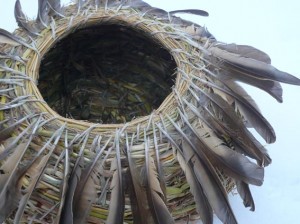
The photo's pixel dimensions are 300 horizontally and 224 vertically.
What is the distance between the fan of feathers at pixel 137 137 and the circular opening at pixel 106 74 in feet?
0.12

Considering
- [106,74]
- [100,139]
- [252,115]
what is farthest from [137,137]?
[106,74]

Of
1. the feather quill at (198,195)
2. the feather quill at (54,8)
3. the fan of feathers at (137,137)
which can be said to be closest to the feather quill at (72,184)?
the fan of feathers at (137,137)

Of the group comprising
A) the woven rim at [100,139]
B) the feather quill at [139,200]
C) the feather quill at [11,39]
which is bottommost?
the feather quill at [139,200]

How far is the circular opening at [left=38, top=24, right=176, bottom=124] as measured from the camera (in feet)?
3.94

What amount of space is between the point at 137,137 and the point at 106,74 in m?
0.41

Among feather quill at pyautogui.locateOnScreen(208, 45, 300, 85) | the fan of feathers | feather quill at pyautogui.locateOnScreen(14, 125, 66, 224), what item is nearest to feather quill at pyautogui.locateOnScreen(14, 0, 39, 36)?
the fan of feathers

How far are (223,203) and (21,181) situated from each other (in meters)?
0.28

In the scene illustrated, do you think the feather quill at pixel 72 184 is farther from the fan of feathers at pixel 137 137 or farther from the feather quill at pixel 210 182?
the feather quill at pixel 210 182

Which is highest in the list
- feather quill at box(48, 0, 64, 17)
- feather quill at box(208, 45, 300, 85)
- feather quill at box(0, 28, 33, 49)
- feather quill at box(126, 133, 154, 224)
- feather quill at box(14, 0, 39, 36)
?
feather quill at box(48, 0, 64, 17)

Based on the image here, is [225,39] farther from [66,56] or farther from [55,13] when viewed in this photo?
[55,13]

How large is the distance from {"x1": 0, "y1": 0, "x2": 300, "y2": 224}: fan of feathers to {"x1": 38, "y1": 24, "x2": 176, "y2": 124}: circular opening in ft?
0.12

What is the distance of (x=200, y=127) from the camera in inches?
38.8

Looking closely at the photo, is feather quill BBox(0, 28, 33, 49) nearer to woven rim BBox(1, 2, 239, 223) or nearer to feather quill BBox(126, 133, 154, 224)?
woven rim BBox(1, 2, 239, 223)

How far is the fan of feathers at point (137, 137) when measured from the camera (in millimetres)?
922
